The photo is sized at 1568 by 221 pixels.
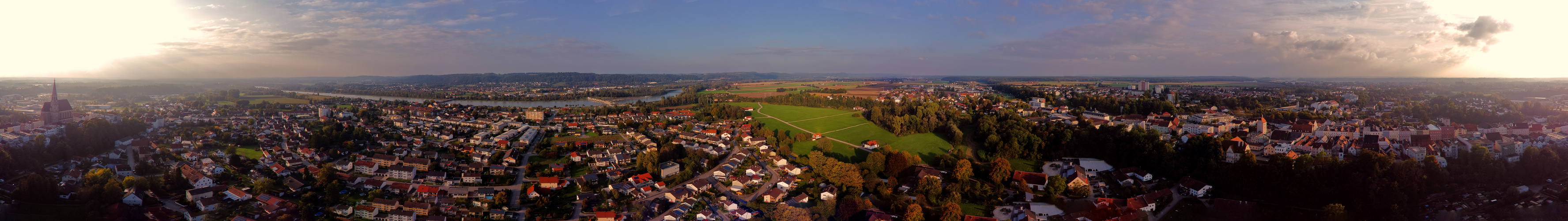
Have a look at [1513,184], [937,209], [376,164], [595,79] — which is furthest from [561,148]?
[595,79]

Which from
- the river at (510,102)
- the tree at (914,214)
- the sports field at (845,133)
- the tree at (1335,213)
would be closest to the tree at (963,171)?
the sports field at (845,133)

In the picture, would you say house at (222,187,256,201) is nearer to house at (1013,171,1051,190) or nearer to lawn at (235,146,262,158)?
lawn at (235,146,262,158)

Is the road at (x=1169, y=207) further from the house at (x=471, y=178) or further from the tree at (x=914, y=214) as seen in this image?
the house at (x=471, y=178)

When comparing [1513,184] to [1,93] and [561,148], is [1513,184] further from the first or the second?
[1,93]

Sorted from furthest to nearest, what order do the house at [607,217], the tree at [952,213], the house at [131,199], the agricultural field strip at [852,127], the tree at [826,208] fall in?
the agricultural field strip at [852,127] < the house at [131,199] < the tree at [826,208] < the house at [607,217] < the tree at [952,213]

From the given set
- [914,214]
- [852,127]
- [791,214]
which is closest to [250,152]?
[791,214]

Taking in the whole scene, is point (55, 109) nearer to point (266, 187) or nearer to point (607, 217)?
point (266, 187)
